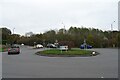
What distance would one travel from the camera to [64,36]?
8538 cm

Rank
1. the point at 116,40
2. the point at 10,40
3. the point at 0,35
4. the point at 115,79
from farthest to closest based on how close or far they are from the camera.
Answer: the point at 10,40
the point at 0,35
the point at 116,40
the point at 115,79

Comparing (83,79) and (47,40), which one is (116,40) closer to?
(47,40)

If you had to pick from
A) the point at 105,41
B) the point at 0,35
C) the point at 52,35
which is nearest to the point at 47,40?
the point at 52,35

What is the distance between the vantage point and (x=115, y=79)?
1060 centimetres

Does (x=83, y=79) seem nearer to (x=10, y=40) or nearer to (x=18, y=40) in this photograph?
(x=10, y=40)

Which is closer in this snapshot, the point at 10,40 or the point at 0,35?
the point at 0,35

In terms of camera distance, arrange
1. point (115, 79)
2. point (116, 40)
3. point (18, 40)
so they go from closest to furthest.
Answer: point (115, 79) → point (116, 40) → point (18, 40)

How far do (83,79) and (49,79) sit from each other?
5.10ft

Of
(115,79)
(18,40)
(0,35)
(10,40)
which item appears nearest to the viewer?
(115,79)

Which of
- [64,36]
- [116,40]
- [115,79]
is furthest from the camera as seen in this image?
[64,36]

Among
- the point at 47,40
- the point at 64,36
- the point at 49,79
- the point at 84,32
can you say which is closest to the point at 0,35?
the point at 47,40

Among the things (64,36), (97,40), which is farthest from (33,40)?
(97,40)

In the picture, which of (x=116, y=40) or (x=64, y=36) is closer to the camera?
(x=116, y=40)

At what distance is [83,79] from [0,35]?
279ft
